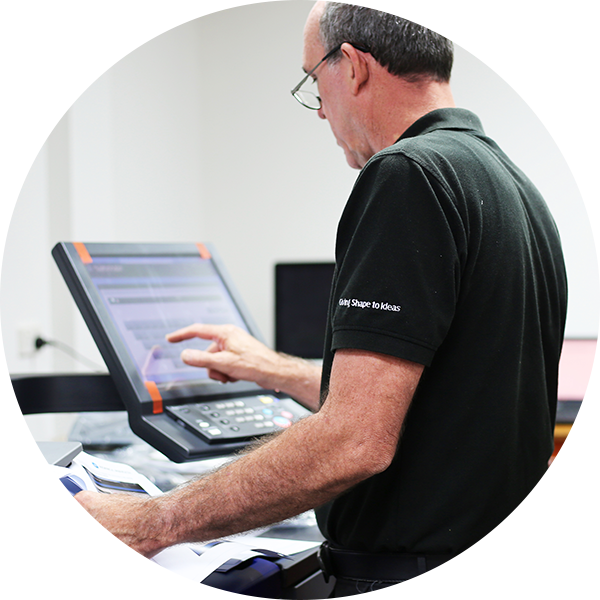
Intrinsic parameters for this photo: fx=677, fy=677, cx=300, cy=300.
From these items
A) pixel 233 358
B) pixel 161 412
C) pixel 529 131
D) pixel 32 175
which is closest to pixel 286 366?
pixel 233 358

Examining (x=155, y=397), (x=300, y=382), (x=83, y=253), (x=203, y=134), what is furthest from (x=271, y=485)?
(x=203, y=134)

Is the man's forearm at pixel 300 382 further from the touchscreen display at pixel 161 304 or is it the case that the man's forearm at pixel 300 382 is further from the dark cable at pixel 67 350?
the dark cable at pixel 67 350

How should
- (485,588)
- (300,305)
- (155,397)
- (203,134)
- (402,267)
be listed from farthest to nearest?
(203,134) < (300,305) < (155,397) < (485,588) < (402,267)

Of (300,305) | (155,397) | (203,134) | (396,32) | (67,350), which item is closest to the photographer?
(396,32)

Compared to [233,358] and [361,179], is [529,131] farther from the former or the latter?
[361,179]

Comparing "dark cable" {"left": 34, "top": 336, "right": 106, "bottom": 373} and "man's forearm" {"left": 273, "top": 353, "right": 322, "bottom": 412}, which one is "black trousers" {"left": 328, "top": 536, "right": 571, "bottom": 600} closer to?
"man's forearm" {"left": 273, "top": 353, "right": 322, "bottom": 412}

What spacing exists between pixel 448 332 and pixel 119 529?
462 millimetres

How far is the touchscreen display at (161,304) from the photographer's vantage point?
3.87ft

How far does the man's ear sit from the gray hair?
11 millimetres

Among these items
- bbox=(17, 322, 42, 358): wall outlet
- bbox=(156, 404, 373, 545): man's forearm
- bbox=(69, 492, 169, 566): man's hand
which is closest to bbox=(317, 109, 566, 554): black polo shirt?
bbox=(156, 404, 373, 545): man's forearm

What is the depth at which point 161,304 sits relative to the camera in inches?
49.7

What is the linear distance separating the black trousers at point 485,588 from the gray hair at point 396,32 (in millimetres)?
704

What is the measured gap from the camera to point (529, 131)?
292 centimetres

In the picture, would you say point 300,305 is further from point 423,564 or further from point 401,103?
point 423,564
